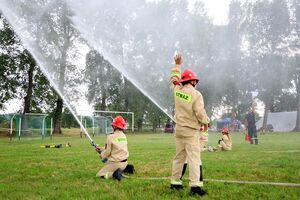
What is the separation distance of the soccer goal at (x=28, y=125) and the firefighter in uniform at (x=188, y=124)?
25599 mm

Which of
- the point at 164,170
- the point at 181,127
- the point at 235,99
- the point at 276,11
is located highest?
the point at 276,11

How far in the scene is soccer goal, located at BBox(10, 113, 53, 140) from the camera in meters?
30.5

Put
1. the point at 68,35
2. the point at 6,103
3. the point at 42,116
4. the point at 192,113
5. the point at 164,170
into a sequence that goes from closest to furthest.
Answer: the point at 192,113
the point at 164,170
the point at 68,35
the point at 42,116
the point at 6,103

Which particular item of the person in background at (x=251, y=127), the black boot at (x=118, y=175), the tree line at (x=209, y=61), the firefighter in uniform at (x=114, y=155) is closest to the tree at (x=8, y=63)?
the tree line at (x=209, y=61)

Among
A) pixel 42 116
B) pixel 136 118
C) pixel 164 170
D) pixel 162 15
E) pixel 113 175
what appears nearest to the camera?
pixel 113 175

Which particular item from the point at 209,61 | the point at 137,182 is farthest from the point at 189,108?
the point at 209,61

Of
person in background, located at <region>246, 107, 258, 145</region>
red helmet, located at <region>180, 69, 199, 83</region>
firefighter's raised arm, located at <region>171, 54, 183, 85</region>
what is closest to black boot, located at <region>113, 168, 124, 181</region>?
firefighter's raised arm, located at <region>171, 54, 183, 85</region>

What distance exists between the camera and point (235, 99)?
53.1 metres

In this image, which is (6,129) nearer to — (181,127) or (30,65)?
(30,65)

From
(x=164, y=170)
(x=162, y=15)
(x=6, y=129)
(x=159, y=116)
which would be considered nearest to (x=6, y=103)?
(x=6, y=129)

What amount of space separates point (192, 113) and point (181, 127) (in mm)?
337

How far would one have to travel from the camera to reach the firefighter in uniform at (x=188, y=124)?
21.9ft

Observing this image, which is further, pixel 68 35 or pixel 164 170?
pixel 68 35

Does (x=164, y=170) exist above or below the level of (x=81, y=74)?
below
